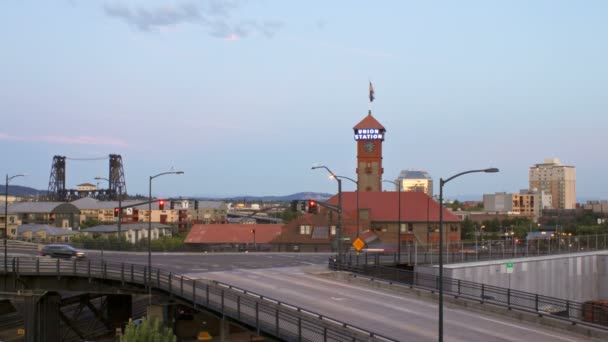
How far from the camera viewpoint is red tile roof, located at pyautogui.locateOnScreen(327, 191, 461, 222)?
106 metres

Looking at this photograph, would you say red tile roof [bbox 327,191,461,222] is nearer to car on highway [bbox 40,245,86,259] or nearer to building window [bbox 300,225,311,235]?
building window [bbox 300,225,311,235]

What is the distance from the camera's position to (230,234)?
12475 cm

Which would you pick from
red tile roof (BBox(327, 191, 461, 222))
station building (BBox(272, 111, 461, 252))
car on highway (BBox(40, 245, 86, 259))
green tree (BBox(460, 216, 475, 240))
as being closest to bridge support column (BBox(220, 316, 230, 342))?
car on highway (BBox(40, 245, 86, 259))

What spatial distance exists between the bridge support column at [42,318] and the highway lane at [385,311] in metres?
9.33

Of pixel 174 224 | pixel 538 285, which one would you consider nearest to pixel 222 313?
pixel 538 285

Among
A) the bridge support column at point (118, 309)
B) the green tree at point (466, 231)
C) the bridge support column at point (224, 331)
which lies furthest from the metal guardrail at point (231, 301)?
Result: the green tree at point (466, 231)

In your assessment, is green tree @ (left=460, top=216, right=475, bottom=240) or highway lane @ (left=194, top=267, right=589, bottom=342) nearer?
highway lane @ (left=194, top=267, right=589, bottom=342)

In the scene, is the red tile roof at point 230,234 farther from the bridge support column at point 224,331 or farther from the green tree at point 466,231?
the bridge support column at point 224,331

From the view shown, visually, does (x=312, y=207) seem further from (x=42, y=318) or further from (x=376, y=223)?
(x=376, y=223)

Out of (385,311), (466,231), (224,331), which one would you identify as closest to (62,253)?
(224,331)

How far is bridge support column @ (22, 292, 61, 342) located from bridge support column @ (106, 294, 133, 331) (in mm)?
5254

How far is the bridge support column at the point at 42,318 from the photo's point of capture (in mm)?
41562

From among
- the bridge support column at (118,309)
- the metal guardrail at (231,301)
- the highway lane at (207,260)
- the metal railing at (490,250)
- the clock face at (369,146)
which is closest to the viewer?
the metal guardrail at (231,301)

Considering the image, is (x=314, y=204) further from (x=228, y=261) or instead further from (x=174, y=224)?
(x=174, y=224)
